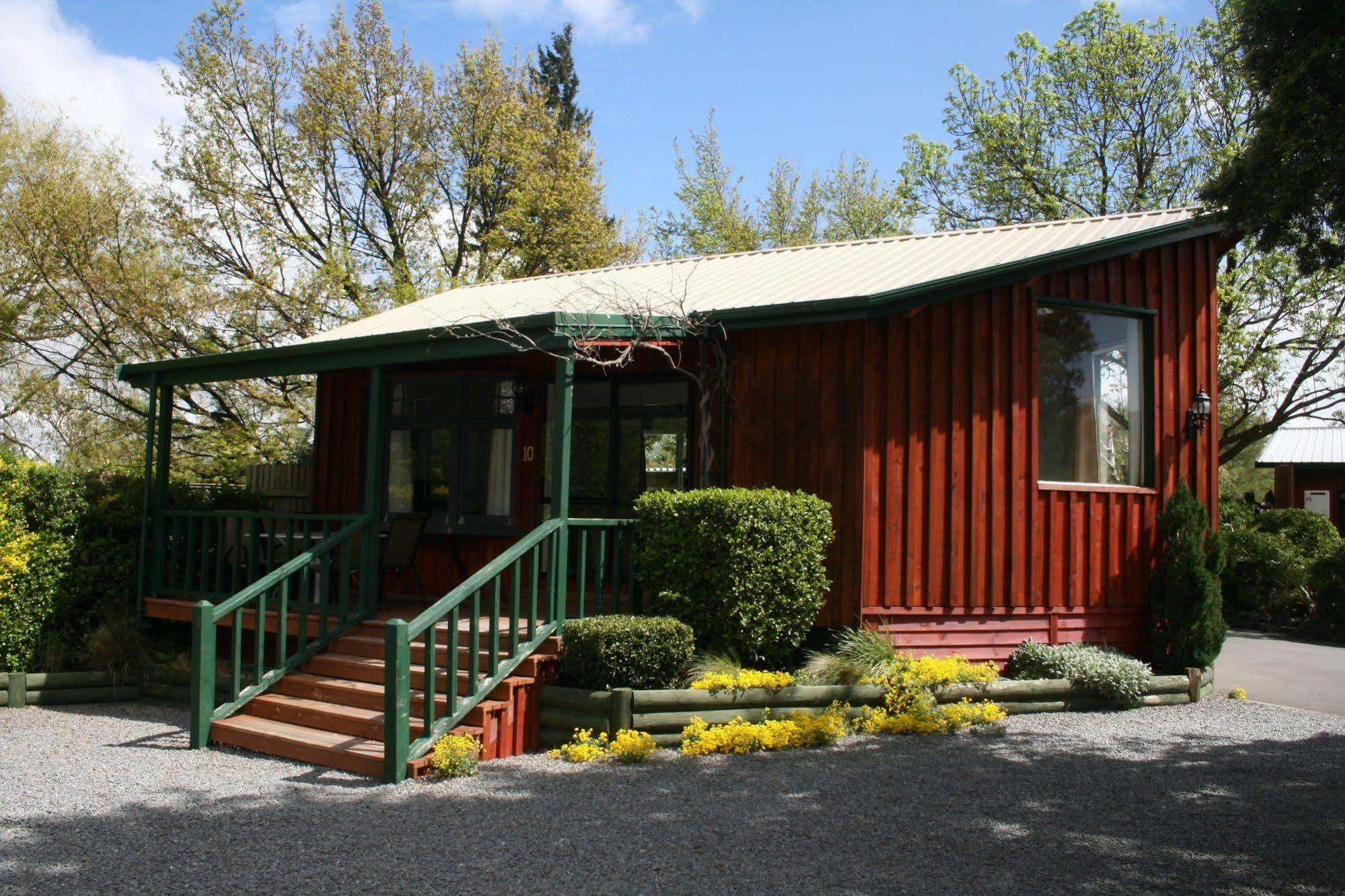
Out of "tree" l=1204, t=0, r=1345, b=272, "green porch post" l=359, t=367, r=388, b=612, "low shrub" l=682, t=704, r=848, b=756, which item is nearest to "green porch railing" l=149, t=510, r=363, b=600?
"green porch post" l=359, t=367, r=388, b=612

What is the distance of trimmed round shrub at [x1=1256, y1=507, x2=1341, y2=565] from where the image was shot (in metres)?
15.4

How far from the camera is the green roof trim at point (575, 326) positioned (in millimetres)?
7597

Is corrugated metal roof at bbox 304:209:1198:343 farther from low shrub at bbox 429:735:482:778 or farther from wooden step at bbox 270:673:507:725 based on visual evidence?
low shrub at bbox 429:735:482:778

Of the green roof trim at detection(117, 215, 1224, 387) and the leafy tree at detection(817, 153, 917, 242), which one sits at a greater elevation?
the leafy tree at detection(817, 153, 917, 242)

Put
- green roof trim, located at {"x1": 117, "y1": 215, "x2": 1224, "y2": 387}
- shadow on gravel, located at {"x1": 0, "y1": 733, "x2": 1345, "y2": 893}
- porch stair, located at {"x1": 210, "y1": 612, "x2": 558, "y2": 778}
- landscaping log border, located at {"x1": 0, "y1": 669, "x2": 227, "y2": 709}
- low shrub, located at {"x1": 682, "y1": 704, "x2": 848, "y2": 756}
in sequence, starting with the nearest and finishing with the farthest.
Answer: shadow on gravel, located at {"x1": 0, "y1": 733, "x2": 1345, "y2": 893}
porch stair, located at {"x1": 210, "y1": 612, "x2": 558, "y2": 778}
low shrub, located at {"x1": 682, "y1": 704, "x2": 848, "y2": 756}
green roof trim, located at {"x1": 117, "y1": 215, "x2": 1224, "y2": 387}
landscaping log border, located at {"x1": 0, "y1": 669, "x2": 227, "y2": 709}

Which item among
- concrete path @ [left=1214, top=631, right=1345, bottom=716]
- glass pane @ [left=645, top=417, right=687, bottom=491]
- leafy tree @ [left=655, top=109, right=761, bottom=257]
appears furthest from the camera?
leafy tree @ [left=655, top=109, right=761, bottom=257]

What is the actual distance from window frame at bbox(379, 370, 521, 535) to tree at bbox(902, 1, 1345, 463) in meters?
15.1

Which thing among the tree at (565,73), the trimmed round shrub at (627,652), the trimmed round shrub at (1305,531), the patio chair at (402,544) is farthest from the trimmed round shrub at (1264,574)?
the tree at (565,73)

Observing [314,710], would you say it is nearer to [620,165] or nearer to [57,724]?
[57,724]

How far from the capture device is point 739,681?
6938mm

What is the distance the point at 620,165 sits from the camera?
26.5 metres

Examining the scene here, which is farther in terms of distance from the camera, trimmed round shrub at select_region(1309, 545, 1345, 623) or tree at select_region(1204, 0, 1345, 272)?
trimmed round shrub at select_region(1309, 545, 1345, 623)

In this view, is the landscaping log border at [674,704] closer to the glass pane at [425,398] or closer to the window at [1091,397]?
the window at [1091,397]

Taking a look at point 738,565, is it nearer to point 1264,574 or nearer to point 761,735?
point 761,735
